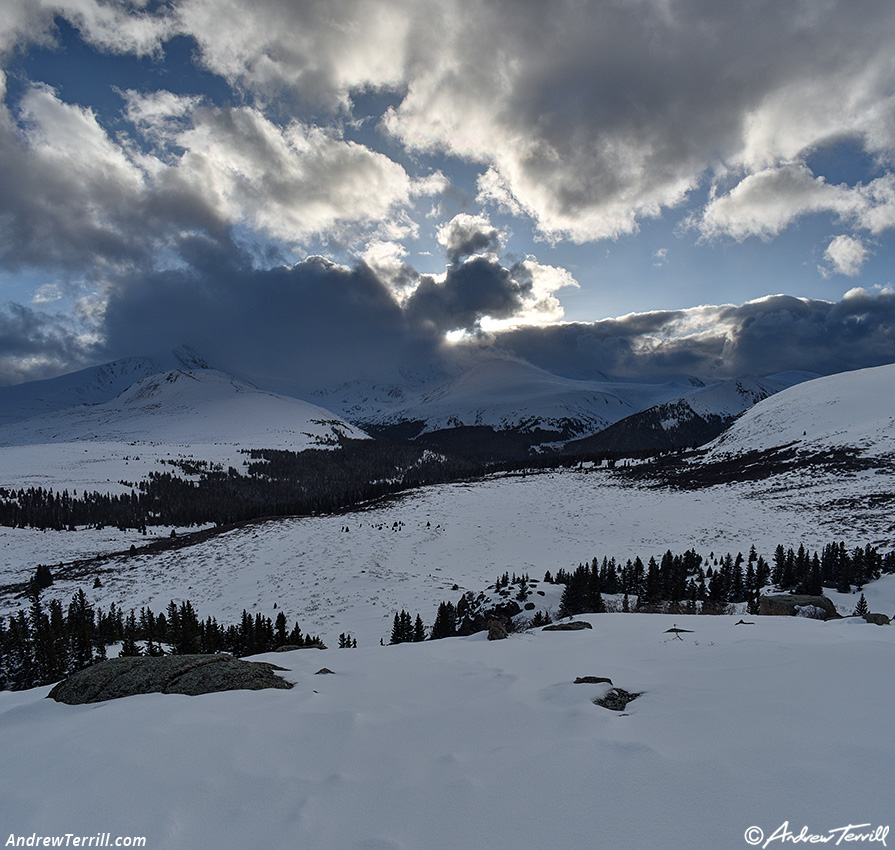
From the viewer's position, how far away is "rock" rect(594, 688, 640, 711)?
6195 mm

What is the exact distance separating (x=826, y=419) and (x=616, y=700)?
11962 cm

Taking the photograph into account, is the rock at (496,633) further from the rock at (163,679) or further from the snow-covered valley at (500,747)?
the rock at (163,679)

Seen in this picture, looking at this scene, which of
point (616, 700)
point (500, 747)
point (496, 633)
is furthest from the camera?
point (496, 633)

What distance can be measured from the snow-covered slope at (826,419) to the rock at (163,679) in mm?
87088

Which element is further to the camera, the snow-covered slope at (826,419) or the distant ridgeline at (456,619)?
the snow-covered slope at (826,419)

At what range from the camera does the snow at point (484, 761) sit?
3.44 metres

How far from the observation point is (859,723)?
14.8 ft

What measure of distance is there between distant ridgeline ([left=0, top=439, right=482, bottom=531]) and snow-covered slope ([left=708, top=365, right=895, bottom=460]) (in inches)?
3169

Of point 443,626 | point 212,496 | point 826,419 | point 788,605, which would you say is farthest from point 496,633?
point 212,496

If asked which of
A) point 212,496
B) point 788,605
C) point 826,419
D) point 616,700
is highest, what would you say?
point 826,419

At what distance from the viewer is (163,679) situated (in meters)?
8.99

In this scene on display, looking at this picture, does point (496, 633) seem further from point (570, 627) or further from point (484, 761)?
point (484, 761)

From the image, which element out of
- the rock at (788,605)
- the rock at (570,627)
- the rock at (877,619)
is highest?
the rock at (877,619)

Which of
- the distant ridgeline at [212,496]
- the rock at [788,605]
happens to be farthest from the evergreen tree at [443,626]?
the distant ridgeline at [212,496]
